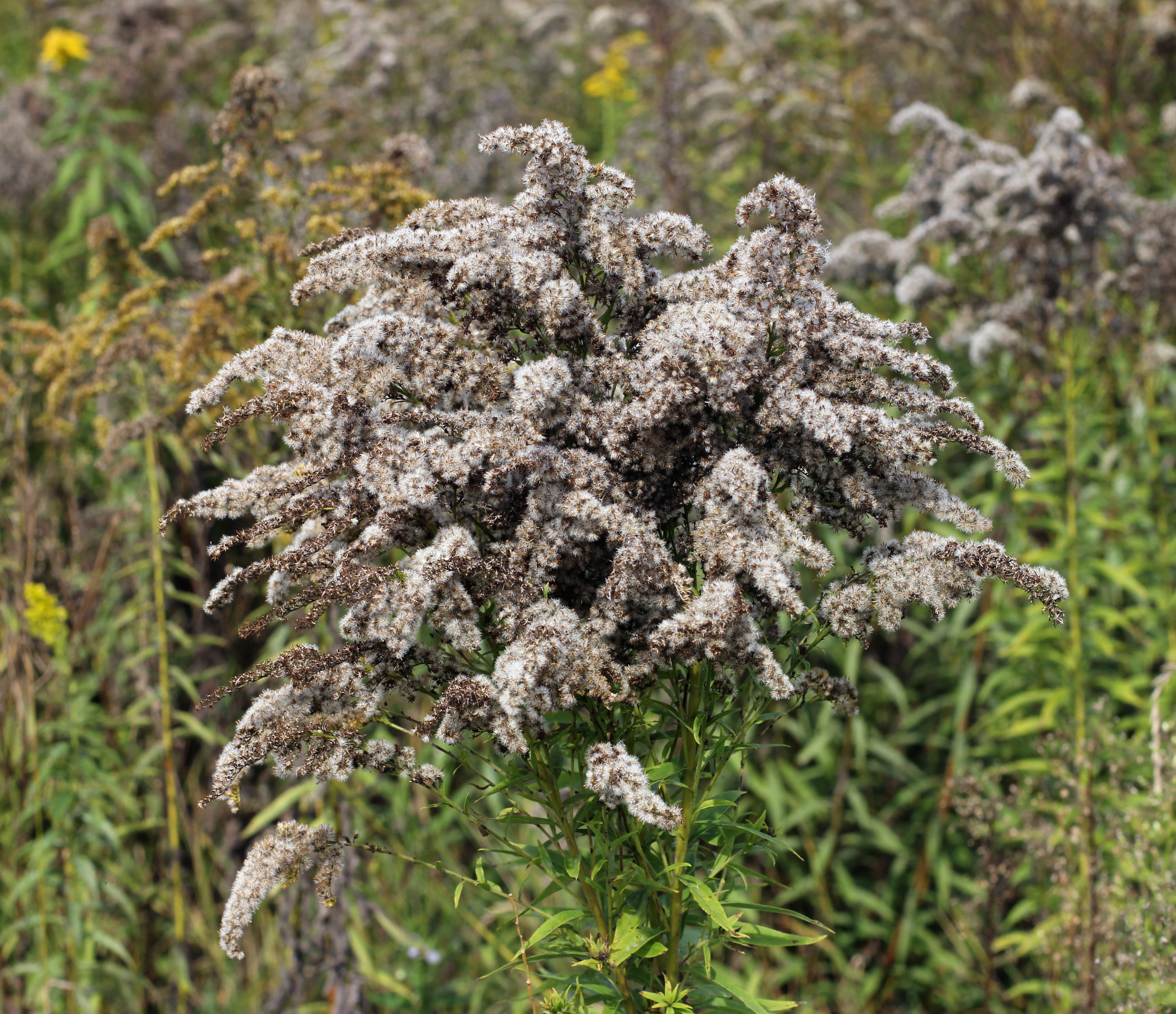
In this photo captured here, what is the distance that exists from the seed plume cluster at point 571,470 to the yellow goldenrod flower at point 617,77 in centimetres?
464

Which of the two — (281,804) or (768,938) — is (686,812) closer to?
(768,938)

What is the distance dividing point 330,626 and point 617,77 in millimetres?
4167

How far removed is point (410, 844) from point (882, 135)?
5157mm

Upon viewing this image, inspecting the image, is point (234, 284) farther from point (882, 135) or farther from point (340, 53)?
point (882, 135)

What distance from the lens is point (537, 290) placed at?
4.99 ft

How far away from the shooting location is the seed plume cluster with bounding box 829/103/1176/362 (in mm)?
3551

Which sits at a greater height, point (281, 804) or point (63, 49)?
point (63, 49)

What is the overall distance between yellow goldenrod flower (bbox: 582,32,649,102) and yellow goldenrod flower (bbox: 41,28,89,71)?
305 cm

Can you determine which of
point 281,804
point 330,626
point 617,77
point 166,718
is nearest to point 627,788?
point 330,626

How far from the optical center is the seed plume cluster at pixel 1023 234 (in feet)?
11.6

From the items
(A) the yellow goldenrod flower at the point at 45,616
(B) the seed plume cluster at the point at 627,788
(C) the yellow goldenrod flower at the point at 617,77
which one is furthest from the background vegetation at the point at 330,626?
(B) the seed plume cluster at the point at 627,788

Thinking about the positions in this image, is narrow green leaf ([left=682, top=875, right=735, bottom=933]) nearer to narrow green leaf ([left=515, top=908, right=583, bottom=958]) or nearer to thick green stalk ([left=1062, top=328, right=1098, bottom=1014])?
narrow green leaf ([left=515, top=908, right=583, bottom=958])

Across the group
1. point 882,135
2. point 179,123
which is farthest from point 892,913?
point 179,123

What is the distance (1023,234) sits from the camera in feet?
12.2
